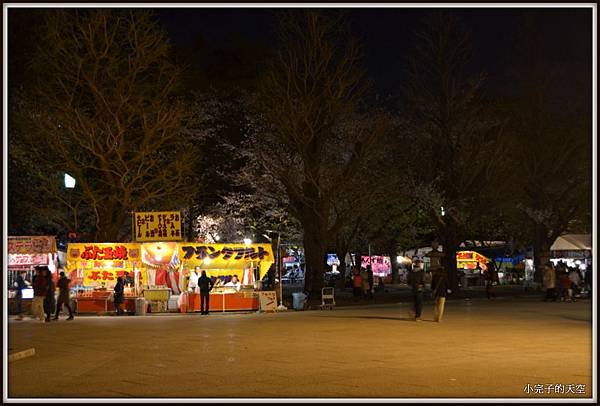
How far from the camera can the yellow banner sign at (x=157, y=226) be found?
1142 inches

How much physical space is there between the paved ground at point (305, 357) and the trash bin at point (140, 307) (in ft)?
13.4

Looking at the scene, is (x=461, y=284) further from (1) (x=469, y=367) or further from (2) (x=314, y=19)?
(1) (x=469, y=367)

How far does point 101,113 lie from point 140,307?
8.68 m

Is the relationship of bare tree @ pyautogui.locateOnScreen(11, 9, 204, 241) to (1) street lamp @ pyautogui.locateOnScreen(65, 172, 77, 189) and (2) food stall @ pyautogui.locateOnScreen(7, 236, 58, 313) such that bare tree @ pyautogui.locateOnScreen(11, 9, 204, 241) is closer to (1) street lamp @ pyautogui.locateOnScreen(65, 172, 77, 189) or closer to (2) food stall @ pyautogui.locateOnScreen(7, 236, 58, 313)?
(1) street lamp @ pyautogui.locateOnScreen(65, 172, 77, 189)

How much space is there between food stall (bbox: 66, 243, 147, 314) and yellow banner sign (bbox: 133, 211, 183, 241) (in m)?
0.58

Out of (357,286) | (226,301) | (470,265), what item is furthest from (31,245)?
(470,265)

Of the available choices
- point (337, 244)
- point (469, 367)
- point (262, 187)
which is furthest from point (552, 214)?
point (469, 367)

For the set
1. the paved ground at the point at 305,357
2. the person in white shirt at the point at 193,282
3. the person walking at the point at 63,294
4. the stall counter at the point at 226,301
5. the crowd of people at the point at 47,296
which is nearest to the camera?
the paved ground at the point at 305,357

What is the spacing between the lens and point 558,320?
23.0 metres

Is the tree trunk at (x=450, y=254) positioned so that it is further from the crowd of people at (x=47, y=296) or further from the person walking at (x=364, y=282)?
the crowd of people at (x=47, y=296)

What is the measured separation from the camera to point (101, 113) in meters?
32.8

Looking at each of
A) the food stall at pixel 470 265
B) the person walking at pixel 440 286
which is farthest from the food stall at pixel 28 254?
the food stall at pixel 470 265

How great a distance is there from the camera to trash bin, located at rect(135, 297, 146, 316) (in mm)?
29266

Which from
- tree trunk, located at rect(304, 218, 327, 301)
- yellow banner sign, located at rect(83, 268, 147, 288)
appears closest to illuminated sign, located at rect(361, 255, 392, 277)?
tree trunk, located at rect(304, 218, 327, 301)
